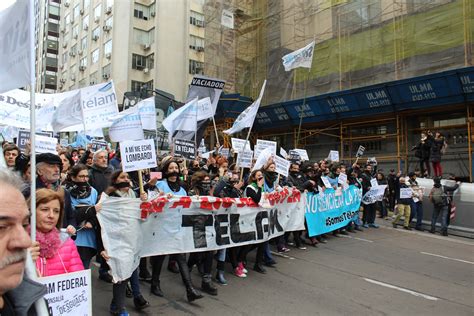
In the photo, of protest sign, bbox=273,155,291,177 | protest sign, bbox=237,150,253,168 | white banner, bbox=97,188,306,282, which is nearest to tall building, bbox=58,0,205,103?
protest sign, bbox=237,150,253,168

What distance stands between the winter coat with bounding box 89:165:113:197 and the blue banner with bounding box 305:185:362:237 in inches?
185

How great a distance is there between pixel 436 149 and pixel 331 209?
755 centimetres

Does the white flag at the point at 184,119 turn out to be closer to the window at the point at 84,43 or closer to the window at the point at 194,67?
the window at the point at 194,67

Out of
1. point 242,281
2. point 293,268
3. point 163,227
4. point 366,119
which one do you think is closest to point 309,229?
point 293,268

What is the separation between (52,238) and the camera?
3.39m

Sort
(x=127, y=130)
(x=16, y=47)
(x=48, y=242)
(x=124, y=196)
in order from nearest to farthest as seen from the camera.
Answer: (x=16, y=47), (x=48, y=242), (x=124, y=196), (x=127, y=130)

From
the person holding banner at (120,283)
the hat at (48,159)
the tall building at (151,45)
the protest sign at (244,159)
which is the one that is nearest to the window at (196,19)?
the tall building at (151,45)

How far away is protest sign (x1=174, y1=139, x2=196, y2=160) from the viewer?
30.3 feet

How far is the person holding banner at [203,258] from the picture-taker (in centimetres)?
595

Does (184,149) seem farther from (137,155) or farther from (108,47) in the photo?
(108,47)

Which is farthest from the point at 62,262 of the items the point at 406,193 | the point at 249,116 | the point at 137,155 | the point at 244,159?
the point at 406,193

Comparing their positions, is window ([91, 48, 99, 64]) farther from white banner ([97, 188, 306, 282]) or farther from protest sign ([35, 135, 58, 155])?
white banner ([97, 188, 306, 282])

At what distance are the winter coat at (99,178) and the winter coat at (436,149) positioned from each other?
514 inches

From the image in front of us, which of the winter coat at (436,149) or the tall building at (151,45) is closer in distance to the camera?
the winter coat at (436,149)
